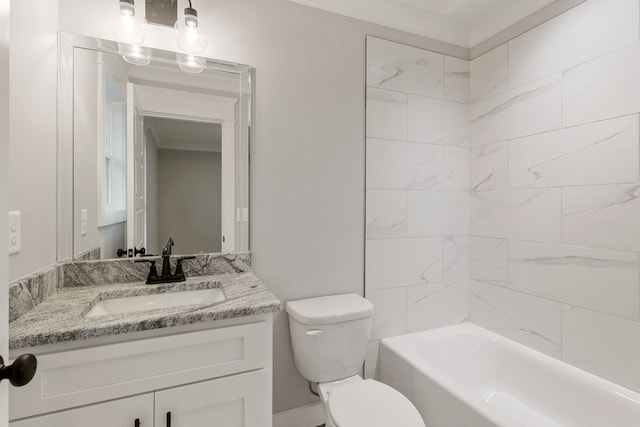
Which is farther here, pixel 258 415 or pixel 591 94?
pixel 591 94

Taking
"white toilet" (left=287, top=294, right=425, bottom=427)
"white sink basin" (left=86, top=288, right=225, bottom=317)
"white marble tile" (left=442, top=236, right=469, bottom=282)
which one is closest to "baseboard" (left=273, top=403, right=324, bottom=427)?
"white toilet" (left=287, top=294, right=425, bottom=427)

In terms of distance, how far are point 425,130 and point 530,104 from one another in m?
0.59

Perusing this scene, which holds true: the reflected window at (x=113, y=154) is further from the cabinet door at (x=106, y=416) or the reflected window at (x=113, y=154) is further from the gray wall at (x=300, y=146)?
the cabinet door at (x=106, y=416)

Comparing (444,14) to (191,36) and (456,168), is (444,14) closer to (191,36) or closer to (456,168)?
(456,168)

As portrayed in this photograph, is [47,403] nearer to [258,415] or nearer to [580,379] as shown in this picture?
[258,415]

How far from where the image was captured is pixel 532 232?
5.90 ft

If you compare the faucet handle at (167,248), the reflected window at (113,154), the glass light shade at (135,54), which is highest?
the glass light shade at (135,54)

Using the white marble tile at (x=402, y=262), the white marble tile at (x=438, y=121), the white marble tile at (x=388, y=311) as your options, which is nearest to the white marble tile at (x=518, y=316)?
the white marble tile at (x=402, y=262)

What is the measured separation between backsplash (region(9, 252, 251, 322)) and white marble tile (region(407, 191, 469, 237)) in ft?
3.60

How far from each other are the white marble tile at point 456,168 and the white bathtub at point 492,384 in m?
0.98

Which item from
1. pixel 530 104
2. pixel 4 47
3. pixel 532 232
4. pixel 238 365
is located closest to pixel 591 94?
pixel 530 104

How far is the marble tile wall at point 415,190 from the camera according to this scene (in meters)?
1.89

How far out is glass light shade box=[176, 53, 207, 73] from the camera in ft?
4.85

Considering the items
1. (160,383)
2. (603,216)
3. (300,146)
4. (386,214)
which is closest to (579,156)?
(603,216)
